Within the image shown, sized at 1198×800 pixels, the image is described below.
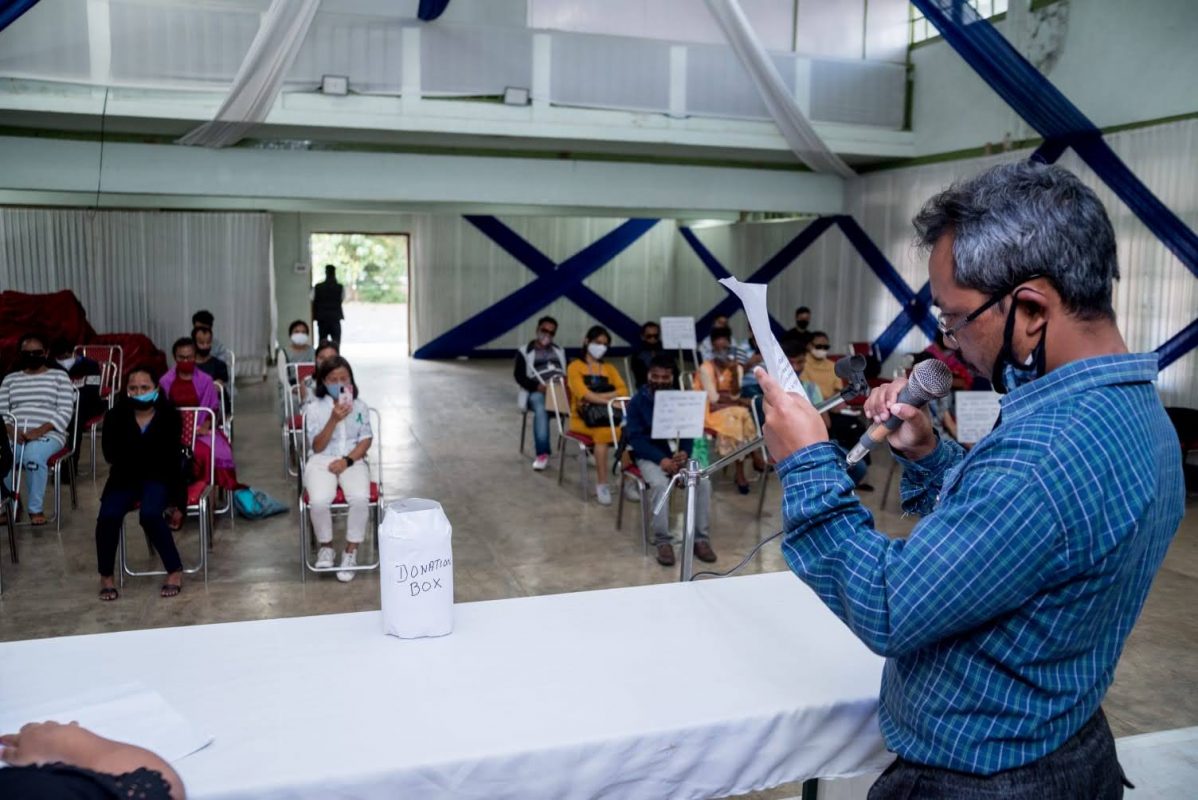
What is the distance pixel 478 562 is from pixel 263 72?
3.73 metres

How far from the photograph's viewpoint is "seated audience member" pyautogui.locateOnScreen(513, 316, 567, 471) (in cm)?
726

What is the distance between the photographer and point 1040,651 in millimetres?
1061

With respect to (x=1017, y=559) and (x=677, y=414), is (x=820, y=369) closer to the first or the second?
(x=677, y=414)

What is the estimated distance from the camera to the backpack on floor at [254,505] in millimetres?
5672

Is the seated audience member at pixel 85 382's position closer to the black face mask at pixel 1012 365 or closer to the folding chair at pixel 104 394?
the folding chair at pixel 104 394

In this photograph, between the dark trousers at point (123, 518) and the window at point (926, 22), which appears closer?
→ the dark trousers at point (123, 518)

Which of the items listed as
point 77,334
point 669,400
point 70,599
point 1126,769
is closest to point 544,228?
point 77,334

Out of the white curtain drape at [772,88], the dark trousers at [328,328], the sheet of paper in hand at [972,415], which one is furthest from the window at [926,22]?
the dark trousers at [328,328]

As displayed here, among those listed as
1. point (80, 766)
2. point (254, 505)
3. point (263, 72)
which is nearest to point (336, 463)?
point (254, 505)

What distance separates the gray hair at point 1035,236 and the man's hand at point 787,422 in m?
0.23

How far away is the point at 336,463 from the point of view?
187 inches

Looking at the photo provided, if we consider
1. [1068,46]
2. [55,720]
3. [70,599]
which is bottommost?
[70,599]

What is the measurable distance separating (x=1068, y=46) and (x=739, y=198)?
130 inches

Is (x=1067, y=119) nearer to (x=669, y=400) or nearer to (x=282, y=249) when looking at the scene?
(x=669, y=400)
